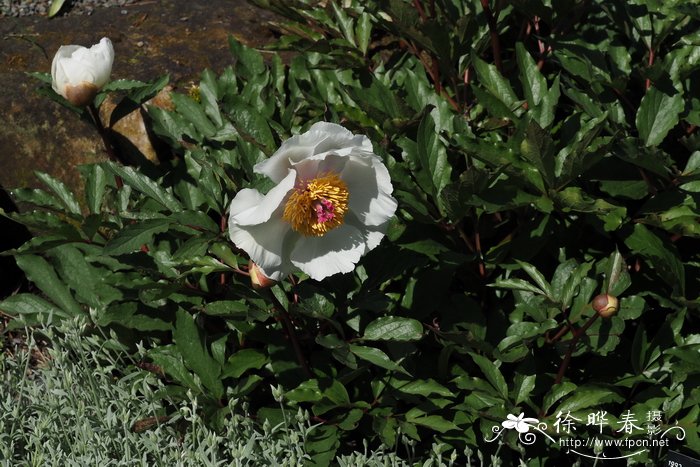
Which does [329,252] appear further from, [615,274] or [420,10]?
[420,10]

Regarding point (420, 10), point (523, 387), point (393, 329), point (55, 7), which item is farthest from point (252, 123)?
point (55, 7)

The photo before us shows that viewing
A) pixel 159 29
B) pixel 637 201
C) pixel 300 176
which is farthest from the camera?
pixel 159 29

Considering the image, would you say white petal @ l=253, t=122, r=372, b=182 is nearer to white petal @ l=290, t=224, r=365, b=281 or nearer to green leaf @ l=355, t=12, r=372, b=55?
white petal @ l=290, t=224, r=365, b=281

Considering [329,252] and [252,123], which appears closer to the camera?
[329,252]

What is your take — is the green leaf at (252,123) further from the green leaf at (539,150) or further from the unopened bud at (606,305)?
the unopened bud at (606,305)

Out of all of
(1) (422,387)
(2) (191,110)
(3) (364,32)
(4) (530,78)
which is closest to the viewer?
(1) (422,387)

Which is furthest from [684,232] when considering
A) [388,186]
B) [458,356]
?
[388,186]

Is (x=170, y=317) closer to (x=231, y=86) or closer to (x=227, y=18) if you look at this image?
(x=231, y=86)
